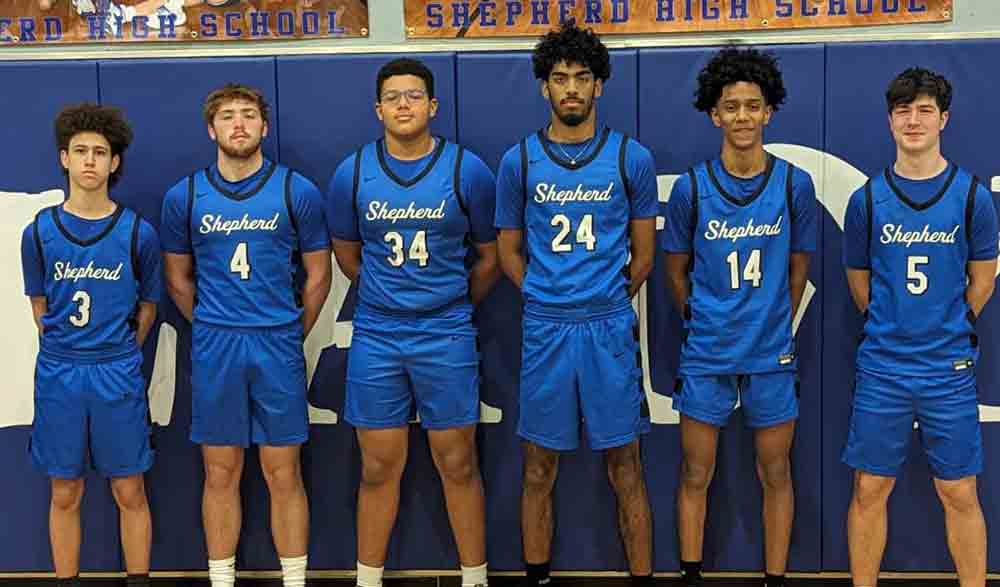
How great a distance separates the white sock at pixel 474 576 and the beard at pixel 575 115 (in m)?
1.86

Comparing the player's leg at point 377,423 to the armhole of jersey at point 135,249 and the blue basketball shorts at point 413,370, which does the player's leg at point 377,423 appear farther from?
the armhole of jersey at point 135,249

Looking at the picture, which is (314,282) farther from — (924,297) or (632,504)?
(924,297)

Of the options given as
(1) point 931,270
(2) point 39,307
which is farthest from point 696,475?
(2) point 39,307

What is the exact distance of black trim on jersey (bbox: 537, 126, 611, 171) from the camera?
433 centimetres

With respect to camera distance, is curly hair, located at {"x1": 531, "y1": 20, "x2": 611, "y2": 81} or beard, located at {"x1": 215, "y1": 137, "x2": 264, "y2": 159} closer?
curly hair, located at {"x1": 531, "y1": 20, "x2": 611, "y2": 81}

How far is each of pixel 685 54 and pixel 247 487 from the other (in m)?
2.65

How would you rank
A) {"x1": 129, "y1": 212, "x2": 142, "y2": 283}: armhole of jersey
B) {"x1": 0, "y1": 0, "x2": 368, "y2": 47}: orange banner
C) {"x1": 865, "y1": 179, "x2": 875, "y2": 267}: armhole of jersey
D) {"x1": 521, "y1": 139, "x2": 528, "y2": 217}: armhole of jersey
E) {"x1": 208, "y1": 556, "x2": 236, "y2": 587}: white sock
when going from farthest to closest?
{"x1": 0, "y1": 0, "x2": 368, "y2": 47}: orange banner → {"x1": 208, "y1": 556, "x2": 236, "y2": 587}: white sock → {"x1": 129, "y1": 212, "x2": 142, "y2": 283}: armhole of jersey → {"x1": 521, "y1": 139, "x2": 528, "y2": 217}: armhole of jersey → {"x1": 865, "y1": 179, "x2": 875, "y2": 267}: armhole of jersey

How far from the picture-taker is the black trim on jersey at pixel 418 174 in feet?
14.5

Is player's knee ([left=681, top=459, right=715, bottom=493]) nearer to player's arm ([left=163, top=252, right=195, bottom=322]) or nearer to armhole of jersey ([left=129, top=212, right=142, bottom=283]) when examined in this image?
player's arm ([left=163, top=252, right=195, bottom=322])

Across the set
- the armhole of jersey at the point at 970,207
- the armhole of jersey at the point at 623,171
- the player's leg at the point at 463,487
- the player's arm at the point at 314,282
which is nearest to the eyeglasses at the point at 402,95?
the player's arm at the point at 314,282

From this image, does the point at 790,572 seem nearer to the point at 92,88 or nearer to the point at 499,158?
the point at 499,158

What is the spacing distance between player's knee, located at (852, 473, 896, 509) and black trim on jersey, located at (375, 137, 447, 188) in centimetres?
205

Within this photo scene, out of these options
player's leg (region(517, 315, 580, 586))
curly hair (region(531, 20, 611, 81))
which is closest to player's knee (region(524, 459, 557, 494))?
player's leg (region(517, 315, 580, 586))

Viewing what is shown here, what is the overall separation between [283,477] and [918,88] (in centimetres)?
287
